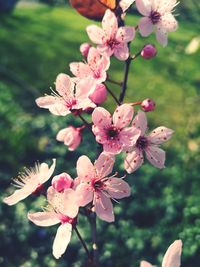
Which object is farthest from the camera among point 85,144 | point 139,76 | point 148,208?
point 139,76

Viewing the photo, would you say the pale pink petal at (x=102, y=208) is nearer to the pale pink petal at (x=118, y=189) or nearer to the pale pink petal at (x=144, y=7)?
the pale pink petal at (x=118, y=189)

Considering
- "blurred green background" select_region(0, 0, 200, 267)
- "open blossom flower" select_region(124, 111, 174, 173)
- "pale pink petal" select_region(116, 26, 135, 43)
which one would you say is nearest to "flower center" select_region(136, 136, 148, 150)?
"open blossom flower" select_region(124, 111, 174, 173)

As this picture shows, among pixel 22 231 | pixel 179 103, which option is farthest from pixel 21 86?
pixel 22 231

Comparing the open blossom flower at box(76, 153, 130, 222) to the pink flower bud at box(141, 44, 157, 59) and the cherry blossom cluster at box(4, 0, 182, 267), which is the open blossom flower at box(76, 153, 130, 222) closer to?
the cherry blossom cluster at box(4, 0, 182, 267)

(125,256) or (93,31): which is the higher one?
(93,31)

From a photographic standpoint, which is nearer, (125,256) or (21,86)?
(125,256)

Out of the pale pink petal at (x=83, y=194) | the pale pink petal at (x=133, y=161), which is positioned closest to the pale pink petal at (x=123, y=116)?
the pale pink petal at (x=133, y=161)

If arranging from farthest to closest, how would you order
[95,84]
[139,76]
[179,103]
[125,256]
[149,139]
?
1. [139,76]
2. [179,103]
3. [125,256]
4. [149,139]
5. [95,84]

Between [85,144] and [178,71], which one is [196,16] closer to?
[178,71]
